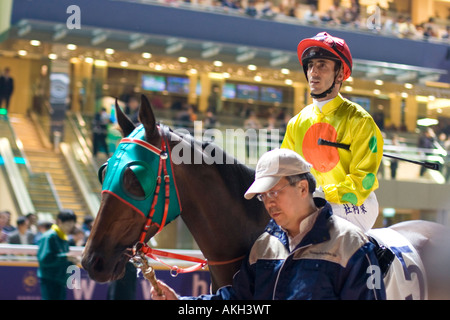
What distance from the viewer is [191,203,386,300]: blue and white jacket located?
78.7 inches

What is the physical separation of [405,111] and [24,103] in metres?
7.51

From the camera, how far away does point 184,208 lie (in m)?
2.49

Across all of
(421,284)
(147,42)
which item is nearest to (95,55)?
(147,42)

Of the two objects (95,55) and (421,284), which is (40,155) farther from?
(421,284)

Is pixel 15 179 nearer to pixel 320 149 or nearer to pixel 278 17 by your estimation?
pixel 320 149

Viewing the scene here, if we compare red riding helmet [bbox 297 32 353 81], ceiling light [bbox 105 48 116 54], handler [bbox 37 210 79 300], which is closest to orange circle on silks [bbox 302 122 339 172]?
red riding helmet [bbox 297 32 353 81]

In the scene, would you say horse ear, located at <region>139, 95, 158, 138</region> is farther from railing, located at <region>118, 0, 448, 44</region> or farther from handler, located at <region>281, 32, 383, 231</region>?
railing, located at <region>118, 0, 448, 44</region>

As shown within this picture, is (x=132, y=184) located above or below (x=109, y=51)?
above

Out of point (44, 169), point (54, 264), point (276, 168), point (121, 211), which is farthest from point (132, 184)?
point (44, 169)

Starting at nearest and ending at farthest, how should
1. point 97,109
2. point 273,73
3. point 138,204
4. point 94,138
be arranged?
point 138,204 < point 94,138 < point 97,109 < point 273,73

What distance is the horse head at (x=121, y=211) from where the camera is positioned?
2275 millimetres

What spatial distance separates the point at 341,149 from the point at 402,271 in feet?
1.76

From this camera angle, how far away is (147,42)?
1376cm
